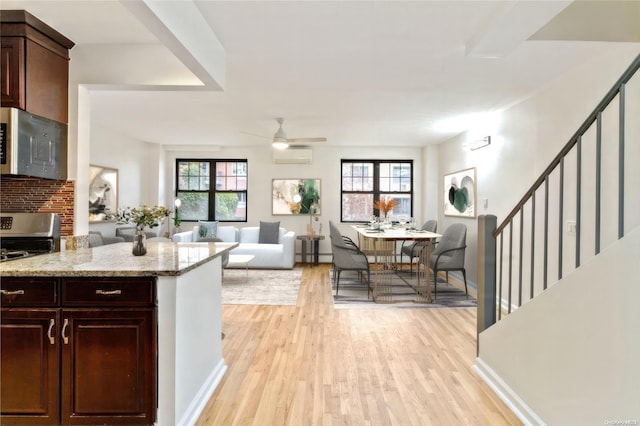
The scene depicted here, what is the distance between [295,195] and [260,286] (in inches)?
103

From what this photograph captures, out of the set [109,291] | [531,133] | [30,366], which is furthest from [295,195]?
[30,366]

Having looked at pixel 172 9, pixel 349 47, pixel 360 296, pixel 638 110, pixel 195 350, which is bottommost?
pixel 360 296

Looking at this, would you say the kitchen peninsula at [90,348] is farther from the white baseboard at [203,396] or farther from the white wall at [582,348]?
the white wall at [582,348]

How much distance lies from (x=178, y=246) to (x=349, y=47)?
2.04 m

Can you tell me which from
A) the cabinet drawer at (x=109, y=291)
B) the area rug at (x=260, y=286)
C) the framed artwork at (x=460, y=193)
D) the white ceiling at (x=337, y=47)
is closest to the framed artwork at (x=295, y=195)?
the area rug at (x=260, y=286)

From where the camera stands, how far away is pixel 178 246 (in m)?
2.66

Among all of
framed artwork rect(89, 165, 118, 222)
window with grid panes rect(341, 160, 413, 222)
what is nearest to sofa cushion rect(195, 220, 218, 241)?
framed artwork rect(89, 165, 118, 222)

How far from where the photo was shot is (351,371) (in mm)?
2523

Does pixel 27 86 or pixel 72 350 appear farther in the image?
pixel 27 86

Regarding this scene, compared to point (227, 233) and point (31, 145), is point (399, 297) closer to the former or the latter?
point (227, 233)

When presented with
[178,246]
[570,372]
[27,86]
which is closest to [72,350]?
[178,246]

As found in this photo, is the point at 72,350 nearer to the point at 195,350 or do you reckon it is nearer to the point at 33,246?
the point at 195,350

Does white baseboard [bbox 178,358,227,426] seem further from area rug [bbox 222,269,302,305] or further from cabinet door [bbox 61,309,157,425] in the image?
area rug [bbox 222,269,302,305]

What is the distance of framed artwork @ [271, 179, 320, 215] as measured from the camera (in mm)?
7211
